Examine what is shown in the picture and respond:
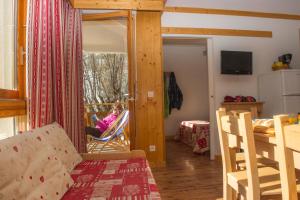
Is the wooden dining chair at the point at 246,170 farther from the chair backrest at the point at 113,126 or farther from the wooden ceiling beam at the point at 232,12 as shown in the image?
the wooden ceiling beam at the point at 232,12

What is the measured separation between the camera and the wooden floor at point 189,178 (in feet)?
7.27

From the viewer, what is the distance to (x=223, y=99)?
139 inches

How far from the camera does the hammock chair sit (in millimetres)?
3670

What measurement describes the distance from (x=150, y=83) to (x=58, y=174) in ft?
6.90

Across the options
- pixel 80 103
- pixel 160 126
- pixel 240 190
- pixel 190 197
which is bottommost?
pixel 190 197

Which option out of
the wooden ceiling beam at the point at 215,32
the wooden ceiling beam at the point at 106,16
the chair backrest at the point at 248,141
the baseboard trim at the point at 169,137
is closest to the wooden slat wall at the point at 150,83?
the wooden ceiling beam at the point at 106,16

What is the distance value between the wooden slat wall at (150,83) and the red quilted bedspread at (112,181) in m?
1.27

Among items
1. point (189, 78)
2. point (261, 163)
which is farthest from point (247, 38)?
point (261, 163)

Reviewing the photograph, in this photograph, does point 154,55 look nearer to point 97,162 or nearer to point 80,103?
point 80,103

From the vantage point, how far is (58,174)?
3.95 ft

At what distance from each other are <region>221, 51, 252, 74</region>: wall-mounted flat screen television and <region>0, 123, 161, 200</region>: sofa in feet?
7.55

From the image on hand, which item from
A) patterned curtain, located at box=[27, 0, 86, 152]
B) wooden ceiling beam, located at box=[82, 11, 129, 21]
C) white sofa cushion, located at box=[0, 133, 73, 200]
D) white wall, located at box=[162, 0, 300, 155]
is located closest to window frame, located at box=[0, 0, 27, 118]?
patterned curtain, located at box=[27, 0, 86, 152]

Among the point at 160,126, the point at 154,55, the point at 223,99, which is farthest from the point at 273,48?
the point at 160,126

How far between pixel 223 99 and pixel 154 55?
1.32m
